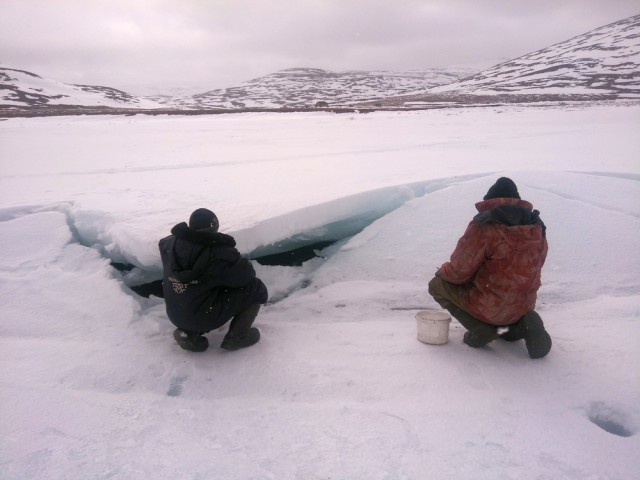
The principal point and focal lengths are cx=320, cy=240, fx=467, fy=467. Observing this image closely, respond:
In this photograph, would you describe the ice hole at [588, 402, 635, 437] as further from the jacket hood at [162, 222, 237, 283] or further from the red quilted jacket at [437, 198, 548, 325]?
the jacket hood at [162, 222, 237, 283]

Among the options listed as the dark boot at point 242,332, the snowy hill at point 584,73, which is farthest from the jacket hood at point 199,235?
the snowy hill at point 584,73

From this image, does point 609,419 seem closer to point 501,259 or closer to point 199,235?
point 501,259

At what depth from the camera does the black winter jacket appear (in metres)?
2.77

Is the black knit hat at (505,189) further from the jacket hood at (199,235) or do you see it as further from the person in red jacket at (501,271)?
the jacket hood at (199,235)

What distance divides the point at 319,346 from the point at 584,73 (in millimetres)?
56539

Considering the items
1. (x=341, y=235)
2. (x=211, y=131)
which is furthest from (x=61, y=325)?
(x=211, y=131)

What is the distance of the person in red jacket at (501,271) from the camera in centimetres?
261

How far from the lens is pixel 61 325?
9.78 ft

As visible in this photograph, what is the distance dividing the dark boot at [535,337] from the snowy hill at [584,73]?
104 ft

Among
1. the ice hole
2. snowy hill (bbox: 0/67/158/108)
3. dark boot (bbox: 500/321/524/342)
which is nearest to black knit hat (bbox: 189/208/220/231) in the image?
dark boot (bbox: 500/321/524/342)

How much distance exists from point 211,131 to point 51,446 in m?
10.9

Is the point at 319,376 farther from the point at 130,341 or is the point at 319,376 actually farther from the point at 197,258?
the point at 130,341

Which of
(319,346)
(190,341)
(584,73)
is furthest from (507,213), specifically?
(584,73)

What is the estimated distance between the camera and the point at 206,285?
9.30ft
